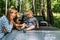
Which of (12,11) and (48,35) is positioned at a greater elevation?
(12,11)

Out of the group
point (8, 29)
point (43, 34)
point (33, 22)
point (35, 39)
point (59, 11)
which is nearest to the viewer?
point (35, 39)

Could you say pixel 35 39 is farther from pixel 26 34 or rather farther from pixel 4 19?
pixel 4 19

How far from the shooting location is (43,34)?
4.99m

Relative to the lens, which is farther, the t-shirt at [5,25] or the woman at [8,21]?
the woman at [8,21]

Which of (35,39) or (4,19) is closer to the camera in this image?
(35,39)

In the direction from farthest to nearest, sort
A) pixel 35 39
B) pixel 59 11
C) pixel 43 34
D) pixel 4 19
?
pixel 59 11, pixel 4 19, pixel 43 34, pixel 35 39

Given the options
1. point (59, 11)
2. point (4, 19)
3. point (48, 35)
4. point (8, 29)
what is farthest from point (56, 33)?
Answer: point (59, 11)

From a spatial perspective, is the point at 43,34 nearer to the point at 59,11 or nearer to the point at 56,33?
the point at 56,33

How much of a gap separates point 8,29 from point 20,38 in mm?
837

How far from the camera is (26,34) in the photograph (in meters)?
5.00

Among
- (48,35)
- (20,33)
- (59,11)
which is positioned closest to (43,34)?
(48,35)

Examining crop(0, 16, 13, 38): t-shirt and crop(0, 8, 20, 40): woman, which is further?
crop(0, 8, 20, 40): woman

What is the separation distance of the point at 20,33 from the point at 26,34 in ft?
0.39

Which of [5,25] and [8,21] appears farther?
[8,21]
